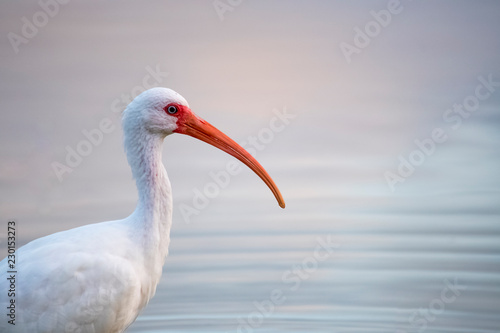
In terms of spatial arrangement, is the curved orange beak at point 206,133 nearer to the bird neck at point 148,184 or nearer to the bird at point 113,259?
the bird at point 113,259

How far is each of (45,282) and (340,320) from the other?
420cm

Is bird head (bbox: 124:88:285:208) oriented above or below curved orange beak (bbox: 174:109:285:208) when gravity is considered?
above

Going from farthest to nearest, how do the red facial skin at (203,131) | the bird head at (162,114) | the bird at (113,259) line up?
the red facial skin at (203,131), the bird head at (162,114), the bird at (113,259)

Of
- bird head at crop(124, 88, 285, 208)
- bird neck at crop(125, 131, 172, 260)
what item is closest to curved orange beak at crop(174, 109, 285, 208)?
bird head at crop(124, 88, 285, 208)

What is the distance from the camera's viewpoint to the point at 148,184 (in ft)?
20.6

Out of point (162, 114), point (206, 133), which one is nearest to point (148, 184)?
point (162, 114)

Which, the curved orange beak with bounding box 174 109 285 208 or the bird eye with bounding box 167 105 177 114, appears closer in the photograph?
→ the bird eye with bounding box 167 105 177 114

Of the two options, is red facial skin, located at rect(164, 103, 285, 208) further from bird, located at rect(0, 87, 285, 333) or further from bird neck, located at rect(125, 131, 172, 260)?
bird neck, located at rect(125, 131, 172, 260)

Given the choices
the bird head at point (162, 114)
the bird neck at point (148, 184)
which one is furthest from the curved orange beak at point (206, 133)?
the bird neck at point (148, 184)

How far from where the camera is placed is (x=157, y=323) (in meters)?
9.18

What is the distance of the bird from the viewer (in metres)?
5.97

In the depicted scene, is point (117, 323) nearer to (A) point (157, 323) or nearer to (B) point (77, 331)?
(B) point (77, 331)

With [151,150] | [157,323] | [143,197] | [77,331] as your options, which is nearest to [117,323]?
[77,331]

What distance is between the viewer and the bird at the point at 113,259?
5.97 m
